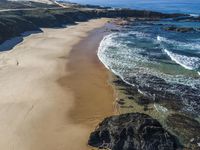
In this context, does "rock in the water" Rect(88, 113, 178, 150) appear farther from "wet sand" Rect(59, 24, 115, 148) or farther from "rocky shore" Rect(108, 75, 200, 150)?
"wet sand" Rect(59, 24, 115, 148)

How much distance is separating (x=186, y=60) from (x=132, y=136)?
68.3 ft

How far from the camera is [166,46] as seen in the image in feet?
152

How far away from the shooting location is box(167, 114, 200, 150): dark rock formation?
64.7ft

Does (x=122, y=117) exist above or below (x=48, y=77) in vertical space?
above

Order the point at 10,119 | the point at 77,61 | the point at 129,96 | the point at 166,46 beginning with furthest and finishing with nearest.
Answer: the point at 166,46, the point at 77,61, the point at 129,96, the point at 10,119

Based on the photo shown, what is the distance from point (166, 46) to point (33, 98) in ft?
79.3

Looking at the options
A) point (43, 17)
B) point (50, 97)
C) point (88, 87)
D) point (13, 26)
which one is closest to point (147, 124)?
point (50, 97)

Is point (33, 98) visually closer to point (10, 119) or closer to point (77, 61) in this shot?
point (10, 119)

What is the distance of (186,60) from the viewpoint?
3762 cm

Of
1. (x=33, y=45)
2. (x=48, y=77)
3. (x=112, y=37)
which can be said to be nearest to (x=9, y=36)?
(x=33, y=45)

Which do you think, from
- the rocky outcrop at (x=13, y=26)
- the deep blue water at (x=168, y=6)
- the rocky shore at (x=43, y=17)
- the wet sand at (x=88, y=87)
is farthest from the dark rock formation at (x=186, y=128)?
the deep blue water at (x=168, y=6)

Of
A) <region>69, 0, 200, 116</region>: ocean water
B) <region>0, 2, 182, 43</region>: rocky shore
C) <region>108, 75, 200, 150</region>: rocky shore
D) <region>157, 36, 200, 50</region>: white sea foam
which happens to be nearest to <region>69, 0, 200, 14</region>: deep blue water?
<region>0, 2, 182, 43</region>: rocky shore

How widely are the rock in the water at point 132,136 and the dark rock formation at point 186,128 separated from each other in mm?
1083

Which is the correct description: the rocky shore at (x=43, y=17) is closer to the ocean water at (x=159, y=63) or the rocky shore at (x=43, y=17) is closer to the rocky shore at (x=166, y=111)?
the ocean water at (x=159, y=63)
